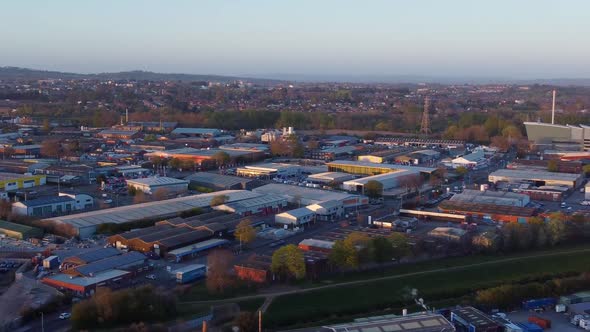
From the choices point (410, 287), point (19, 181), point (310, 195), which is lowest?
point (410, 287)

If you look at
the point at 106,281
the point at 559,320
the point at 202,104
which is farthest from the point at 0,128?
the point at 559,320

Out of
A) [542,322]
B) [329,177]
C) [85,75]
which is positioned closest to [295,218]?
[329,177]

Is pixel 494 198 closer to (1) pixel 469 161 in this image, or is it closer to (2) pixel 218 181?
(1) pixel 469 161

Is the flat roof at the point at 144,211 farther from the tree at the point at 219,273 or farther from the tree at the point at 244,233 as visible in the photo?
the tree at the point at 219,273

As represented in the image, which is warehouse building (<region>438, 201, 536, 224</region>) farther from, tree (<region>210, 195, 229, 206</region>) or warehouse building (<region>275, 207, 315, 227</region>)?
tree (<region>210, 195, 229, 206</region>)

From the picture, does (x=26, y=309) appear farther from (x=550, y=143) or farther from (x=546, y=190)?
(x=550, y=143)

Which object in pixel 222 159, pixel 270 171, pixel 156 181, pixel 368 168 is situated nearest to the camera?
pixel 156 181

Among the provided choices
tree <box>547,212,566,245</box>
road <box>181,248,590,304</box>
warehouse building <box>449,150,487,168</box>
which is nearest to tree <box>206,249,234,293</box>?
road <box>181,248,590,304</box>

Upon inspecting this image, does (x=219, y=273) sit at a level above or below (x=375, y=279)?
above
